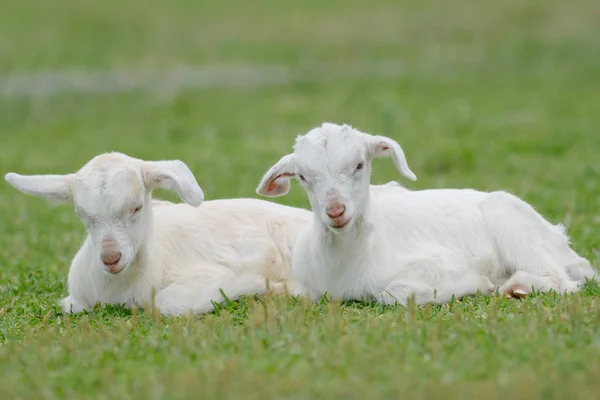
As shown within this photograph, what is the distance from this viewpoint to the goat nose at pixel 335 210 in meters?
6.75

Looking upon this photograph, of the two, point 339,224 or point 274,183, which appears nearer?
point 339,224

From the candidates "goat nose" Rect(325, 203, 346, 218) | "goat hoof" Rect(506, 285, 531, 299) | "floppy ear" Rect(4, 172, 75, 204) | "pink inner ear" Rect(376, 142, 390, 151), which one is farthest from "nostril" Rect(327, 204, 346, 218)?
"floppy ear" Rect(4, 172, 75, 204)

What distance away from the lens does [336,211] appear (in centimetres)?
675

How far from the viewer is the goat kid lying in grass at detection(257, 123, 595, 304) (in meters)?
7.00

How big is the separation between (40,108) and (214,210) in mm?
14334

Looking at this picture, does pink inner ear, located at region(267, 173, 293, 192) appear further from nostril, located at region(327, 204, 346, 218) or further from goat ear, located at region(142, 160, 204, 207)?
nostril, located at region(327, 204, 346, 218)

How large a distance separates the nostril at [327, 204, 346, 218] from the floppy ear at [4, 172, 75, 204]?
177 cm

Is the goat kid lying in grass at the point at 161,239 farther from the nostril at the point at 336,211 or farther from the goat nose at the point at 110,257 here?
the nostril at the point at 336,211

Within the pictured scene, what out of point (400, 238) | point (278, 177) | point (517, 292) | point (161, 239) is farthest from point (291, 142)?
point (517, 292)

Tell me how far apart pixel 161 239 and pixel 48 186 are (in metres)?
0.94

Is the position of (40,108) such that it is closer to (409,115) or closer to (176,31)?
(409,115)

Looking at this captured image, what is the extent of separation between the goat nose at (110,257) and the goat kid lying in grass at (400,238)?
110 centimetres

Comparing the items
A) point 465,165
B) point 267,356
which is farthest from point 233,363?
point 465,165

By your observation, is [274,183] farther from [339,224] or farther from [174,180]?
[339,224]
